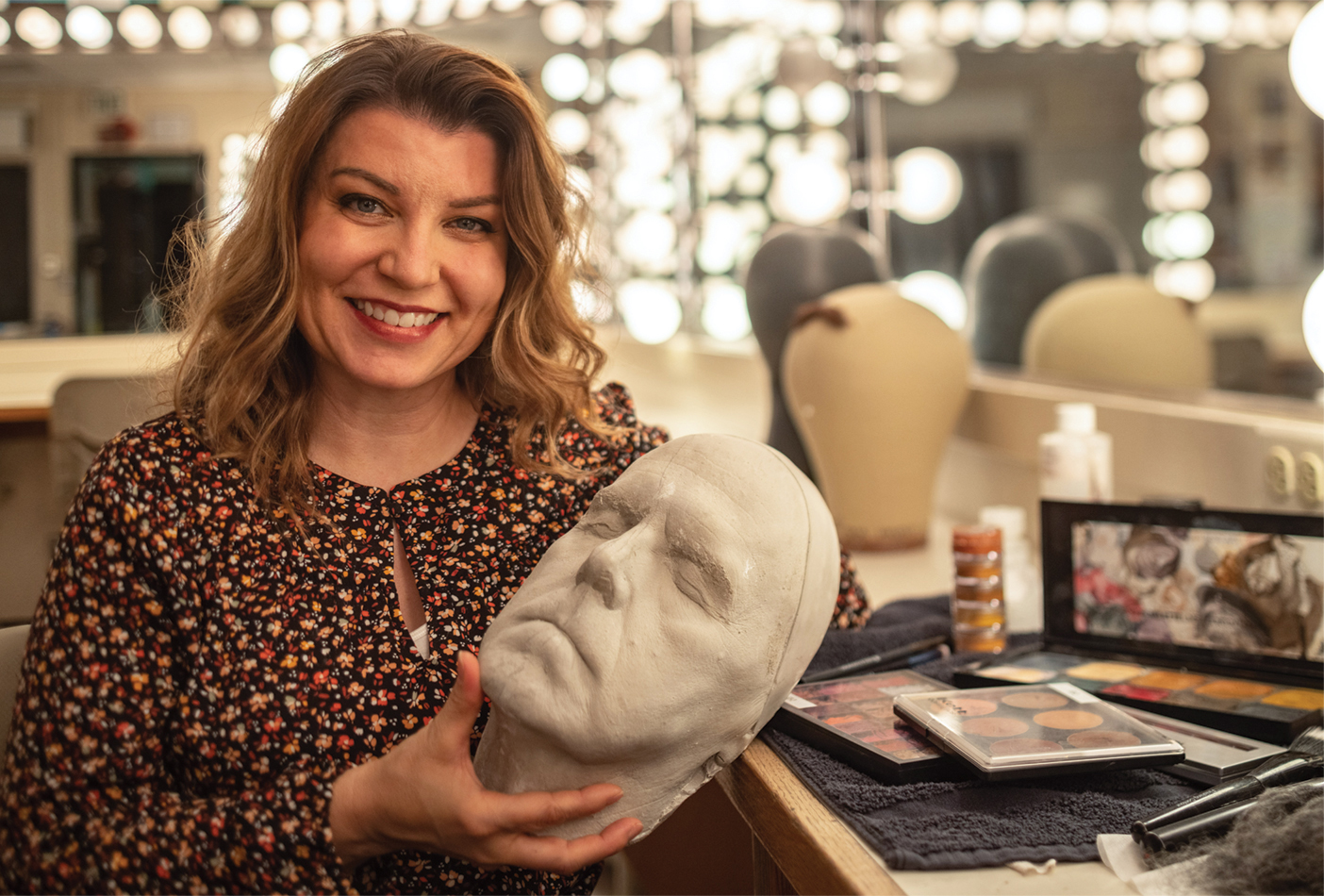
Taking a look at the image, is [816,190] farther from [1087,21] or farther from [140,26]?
[140,26]

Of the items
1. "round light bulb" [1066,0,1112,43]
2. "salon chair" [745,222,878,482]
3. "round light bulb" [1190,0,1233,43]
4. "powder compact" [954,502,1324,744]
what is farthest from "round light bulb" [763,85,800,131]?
"powder compact" [954,502,1324,744]

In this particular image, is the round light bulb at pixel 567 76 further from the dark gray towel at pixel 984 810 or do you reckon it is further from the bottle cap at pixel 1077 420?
the dark gray towel at pixel 984 810

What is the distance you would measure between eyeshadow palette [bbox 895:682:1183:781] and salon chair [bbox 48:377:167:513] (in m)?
1.33

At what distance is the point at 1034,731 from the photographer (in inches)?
35.6

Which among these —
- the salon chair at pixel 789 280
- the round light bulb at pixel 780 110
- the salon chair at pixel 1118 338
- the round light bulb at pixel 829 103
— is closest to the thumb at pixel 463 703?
the salon chair at pixel 789 280

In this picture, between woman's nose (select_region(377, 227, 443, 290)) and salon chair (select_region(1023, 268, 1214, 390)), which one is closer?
woman's nose (select_region(377, 227, 443, 290))

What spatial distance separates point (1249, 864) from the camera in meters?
0.70

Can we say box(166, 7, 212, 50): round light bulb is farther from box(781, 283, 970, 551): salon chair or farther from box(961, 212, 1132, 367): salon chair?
box(781, 283, 970, 551): salon chair

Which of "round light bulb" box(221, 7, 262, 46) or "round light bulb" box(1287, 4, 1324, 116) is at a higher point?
"round light bulb" box(221, 7, 262, 46)

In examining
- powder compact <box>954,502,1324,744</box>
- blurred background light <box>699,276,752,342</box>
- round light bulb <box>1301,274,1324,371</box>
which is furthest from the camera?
blurred background light <box>699,276,752,342</box>

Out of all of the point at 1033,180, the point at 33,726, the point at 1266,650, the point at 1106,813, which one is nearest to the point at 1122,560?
the point at 1266,650

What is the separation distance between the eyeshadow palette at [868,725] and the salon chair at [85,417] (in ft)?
3.93

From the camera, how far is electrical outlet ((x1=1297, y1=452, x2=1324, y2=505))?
1.34 m

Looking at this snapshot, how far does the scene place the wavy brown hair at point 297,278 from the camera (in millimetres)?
1066
